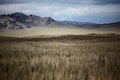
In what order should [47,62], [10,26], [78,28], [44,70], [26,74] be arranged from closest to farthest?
1. [26,74]
2. [44,70]
3. [47,62]
4. [78,28]
5. [10,26]

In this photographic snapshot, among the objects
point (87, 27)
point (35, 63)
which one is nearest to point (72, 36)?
point (87, 27)

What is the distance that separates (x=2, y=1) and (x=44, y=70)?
553 centimetres

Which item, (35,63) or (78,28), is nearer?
(35,63)

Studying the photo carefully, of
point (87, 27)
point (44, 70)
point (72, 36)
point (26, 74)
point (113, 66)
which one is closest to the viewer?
point (26, 74)

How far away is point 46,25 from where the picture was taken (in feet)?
60.2

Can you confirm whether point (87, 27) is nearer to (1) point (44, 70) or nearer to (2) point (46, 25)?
(2) point (46, 25)

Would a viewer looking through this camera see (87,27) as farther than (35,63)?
Yes

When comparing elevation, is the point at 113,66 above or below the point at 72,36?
above

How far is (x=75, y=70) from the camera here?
323cm

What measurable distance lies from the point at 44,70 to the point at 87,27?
10.3m

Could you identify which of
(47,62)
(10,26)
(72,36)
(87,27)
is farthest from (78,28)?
(47,62)

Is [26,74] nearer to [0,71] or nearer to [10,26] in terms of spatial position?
[0,71]

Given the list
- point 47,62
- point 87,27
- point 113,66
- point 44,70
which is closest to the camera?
point 44,70

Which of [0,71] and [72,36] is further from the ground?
[0,71]
